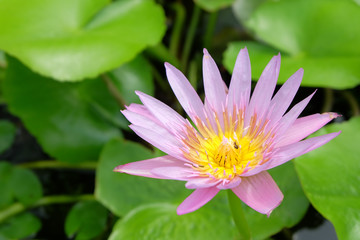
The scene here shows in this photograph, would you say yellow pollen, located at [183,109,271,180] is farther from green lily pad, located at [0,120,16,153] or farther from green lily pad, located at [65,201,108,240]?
green lily pad, located at [0,120,16,153]

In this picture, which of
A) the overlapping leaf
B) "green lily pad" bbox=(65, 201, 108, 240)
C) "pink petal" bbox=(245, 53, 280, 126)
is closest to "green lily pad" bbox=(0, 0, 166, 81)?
the overlapping leaf

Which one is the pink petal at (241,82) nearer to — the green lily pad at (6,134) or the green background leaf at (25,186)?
the green background leaf at (25,186)

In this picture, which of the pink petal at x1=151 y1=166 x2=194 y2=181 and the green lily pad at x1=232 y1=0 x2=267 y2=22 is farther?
the green lily pad at x1=232 y1=0 x2=267 y2=22

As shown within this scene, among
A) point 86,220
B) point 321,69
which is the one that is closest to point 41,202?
point 86,220

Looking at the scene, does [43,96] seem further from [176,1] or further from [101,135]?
[176,1]

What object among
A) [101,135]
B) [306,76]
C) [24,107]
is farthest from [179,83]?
[24,107]

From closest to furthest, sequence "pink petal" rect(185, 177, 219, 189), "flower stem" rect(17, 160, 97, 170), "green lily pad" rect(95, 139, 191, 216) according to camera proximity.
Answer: "pink petal" rect(185, 177, 219, 189), "green lily pad" rect(95, 139, 191, 216), "flower stem" rect(17, 160, 97, 170)

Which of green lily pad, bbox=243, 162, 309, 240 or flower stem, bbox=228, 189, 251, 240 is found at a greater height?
flower stem, bbox=228, 189, 251, 240

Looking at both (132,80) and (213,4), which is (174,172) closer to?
(132,80)
